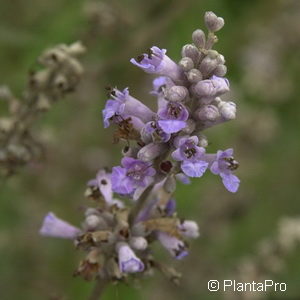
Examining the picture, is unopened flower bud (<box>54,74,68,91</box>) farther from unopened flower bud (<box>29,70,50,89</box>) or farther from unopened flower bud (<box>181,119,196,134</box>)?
unopened flower bud (<box>181,119,196,134</box>)

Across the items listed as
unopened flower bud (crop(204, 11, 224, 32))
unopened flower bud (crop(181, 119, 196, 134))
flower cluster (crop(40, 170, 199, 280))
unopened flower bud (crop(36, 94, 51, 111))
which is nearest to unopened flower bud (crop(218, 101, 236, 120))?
unopened flower bud (crop(181, 119, 196, 134))

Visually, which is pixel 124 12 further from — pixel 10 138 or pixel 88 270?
pixel 88 270

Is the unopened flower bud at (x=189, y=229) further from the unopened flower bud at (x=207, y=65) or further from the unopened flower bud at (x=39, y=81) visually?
the unopened flower bud at (x=39, y=81)

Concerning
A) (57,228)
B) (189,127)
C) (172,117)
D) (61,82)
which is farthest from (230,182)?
(61,82)

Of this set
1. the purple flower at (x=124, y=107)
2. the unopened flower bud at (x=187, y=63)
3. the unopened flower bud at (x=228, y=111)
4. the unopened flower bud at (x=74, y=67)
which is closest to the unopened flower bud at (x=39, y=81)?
the unopened flower bud at (x=74, y=67)

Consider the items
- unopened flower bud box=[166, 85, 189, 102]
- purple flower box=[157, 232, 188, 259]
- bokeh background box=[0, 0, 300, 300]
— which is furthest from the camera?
bokeh background box=[0, 0, 300, 300]
